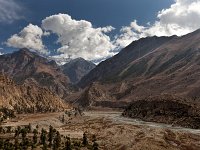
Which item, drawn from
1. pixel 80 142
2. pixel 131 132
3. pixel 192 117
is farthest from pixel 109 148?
pixel 192 117

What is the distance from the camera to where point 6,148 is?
87500 mm

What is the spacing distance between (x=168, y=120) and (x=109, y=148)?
275ft

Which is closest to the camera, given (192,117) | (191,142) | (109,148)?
(109,148)

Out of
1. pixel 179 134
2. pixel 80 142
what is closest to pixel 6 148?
pixel 80 142

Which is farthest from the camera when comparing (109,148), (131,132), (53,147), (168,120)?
(168,120)

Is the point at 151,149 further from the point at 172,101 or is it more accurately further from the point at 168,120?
the point at 172,101

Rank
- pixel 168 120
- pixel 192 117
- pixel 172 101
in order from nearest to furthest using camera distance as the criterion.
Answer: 1. pixel 192 117
2. pixel 168 120
3. pixel 172 101

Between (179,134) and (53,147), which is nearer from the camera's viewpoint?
(53,147)

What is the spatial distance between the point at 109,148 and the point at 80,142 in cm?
948

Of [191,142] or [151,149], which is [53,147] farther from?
[191,142]

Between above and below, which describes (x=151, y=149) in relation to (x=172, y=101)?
below

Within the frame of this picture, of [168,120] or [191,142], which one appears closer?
[191,142]

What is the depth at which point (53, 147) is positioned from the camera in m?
94.6

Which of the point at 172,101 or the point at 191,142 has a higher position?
the point at 172,101
